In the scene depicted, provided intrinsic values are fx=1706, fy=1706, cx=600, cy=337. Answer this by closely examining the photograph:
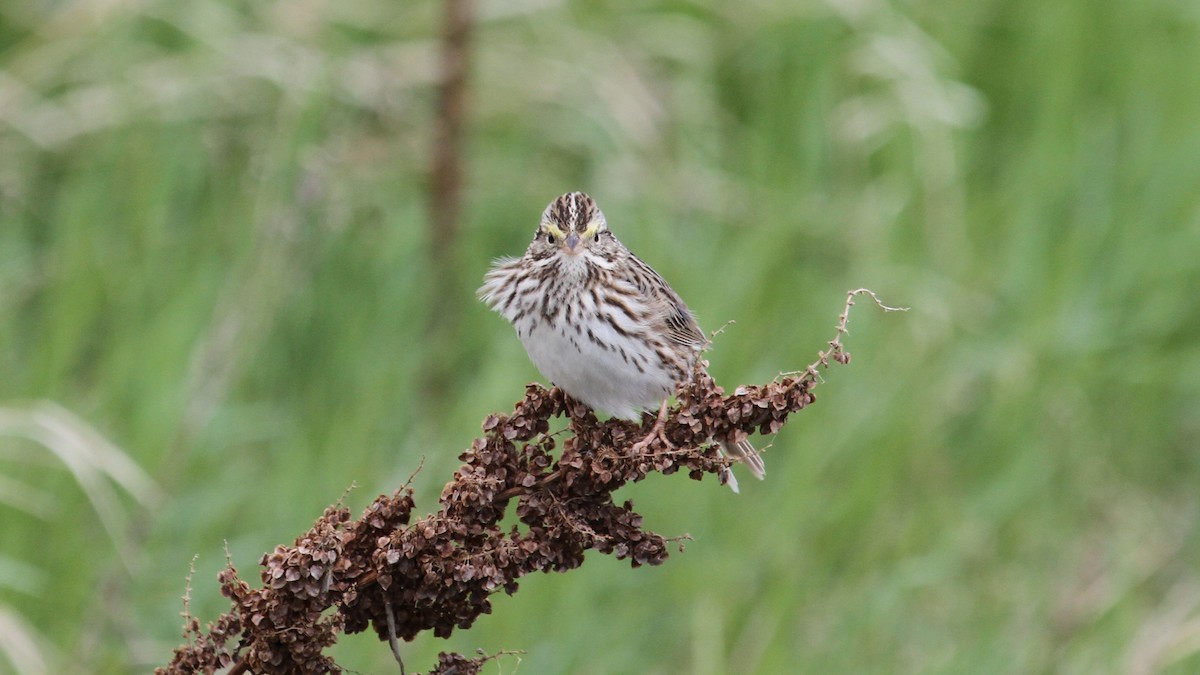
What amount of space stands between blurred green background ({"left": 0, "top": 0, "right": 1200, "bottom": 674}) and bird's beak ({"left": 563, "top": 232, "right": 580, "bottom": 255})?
1.33 meters

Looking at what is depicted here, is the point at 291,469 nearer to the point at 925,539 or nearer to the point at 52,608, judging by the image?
the point at 52,608

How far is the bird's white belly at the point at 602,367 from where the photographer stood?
4.14m

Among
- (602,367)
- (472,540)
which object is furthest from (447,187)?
(472,540)

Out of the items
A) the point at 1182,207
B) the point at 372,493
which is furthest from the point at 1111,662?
the point at 1182,207

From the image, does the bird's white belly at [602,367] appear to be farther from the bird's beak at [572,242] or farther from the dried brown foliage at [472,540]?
the dried brown foliage at [472,540]

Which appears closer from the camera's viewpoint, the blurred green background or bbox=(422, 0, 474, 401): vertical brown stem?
the blurred green background

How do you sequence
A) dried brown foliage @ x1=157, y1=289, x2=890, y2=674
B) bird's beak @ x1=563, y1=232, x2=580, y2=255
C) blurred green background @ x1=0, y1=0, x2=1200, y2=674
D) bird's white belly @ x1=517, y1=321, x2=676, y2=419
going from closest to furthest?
dried brown foliage @ x1=157, y1=289, x2=890, y2=674 → bird's white belly @ x1=517, y1=321, x2=676, y2=419 → bird's beak @ x1=563, y1=232, x2=580, y2=255 → blurred green background @ x1=0, y1=0, x2=1200, y2=674

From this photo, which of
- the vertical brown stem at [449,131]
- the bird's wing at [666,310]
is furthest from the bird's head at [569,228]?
the vertical brown stem at [449,131]

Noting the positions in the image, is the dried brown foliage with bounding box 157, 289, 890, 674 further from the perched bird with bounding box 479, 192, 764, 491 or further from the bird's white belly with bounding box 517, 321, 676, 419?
the perched bird with bounding box 479, 192, 764, 491

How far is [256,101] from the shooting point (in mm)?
8102

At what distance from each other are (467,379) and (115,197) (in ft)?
5.66

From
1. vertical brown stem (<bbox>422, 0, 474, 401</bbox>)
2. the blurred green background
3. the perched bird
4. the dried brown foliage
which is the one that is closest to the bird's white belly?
the perched bird

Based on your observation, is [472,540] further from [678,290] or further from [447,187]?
[447,187]

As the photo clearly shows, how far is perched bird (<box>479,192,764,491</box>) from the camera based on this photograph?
4258 millimetres
